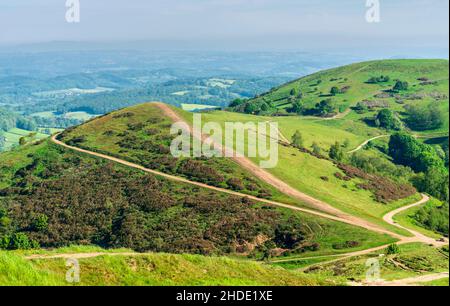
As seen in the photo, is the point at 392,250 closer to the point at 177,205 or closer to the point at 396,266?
the point at 396,266

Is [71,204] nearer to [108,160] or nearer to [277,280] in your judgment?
[108,160]

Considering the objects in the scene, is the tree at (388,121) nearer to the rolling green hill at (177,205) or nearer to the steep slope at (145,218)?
the rolling green hill at (177,205)

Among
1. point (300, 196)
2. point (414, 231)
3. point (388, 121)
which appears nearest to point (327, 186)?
point (300, 196)

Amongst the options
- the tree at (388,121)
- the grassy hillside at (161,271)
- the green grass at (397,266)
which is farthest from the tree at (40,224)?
the tree at (388,121)

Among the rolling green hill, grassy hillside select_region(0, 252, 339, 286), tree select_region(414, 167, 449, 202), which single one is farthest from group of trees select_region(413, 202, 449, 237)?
grassy hillside select_region(0, 252, 339, 286)

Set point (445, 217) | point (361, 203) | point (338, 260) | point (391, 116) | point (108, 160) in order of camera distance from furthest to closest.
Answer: point (391, 116) < point (108, 160) < point (361, 203) < point (445, 217) < point (338, 260)

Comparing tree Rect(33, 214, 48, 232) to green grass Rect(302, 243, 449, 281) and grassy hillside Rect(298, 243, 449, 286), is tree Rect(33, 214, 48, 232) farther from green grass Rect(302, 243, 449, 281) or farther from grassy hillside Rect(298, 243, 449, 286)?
green grass Rect(302, 243, 449, 281)
